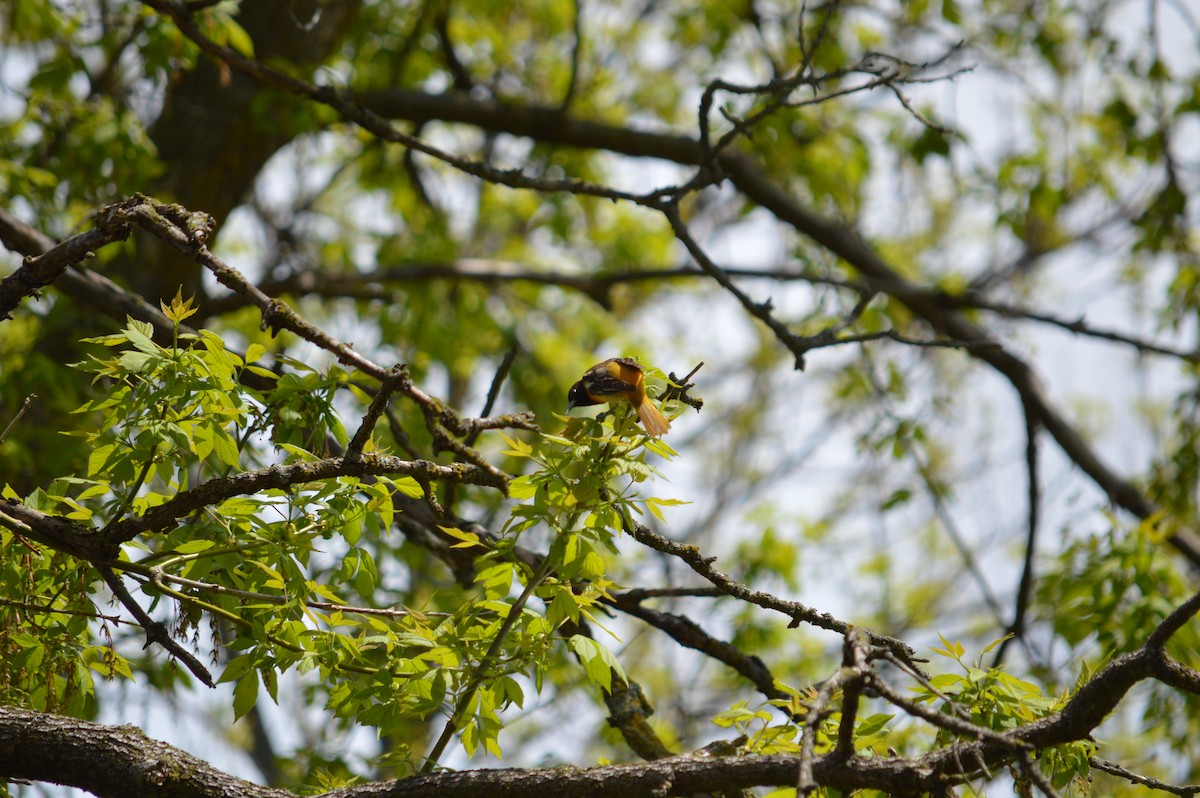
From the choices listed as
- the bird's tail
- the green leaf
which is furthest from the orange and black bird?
the green leaf

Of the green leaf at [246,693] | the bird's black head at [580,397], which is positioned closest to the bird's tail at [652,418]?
the bird's black head at [580,397]

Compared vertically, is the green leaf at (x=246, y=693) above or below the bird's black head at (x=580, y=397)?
below

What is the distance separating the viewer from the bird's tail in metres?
2.15

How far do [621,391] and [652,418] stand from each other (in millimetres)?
141

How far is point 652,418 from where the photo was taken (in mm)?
2199

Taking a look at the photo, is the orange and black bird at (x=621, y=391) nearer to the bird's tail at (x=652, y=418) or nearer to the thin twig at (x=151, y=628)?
the bird's tail at (x=652, y=418)

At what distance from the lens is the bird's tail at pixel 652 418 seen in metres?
2.15

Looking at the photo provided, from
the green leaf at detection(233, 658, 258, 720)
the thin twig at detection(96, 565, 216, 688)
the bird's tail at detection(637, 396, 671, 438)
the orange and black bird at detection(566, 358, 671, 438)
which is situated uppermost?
the orange and black bird at detection(566, 358, 671, 438)

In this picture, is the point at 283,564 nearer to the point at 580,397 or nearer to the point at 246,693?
the point at 246,693

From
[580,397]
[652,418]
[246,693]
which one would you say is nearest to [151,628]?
[246,693]

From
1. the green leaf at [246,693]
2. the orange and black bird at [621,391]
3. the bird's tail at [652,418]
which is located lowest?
the green leaf at [246,693]

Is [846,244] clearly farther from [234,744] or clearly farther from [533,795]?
[234,744]

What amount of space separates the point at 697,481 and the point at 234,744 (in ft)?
21.2

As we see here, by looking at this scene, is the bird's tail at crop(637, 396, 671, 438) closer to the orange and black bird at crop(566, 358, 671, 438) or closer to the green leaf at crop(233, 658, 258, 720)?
the orange and black bird at crop(566, 358, 671, 438)
